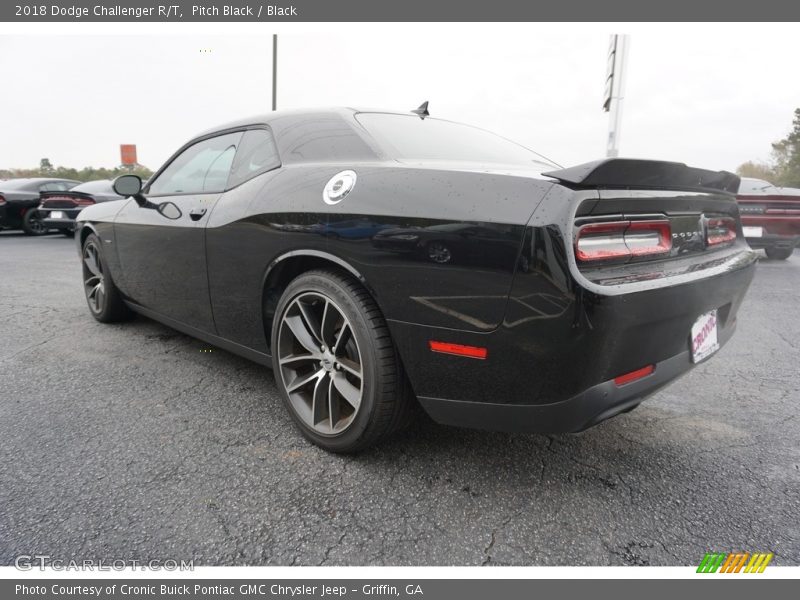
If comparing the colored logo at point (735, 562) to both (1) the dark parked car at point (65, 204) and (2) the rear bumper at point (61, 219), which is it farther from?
(2) the rear bumper at point (61, 219)

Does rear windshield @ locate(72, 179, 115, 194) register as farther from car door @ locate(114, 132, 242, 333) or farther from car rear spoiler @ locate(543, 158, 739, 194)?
car rear spoiler @ locate(543, 158, 739, 194)

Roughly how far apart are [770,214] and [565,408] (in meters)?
8.01

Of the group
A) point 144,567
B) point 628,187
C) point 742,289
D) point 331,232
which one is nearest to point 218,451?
point 144,567

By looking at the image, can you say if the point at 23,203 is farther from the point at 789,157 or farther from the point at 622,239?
the point at 789,157

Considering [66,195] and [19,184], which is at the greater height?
[19,184]

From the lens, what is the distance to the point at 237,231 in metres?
2.32

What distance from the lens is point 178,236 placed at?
2.74 metres

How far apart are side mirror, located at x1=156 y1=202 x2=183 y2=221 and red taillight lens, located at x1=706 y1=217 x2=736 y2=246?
2.60 meters

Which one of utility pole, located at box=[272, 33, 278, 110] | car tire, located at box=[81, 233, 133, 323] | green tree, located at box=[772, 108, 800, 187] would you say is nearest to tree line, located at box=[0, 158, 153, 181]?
utility pole, located at box=[272, 33, 278, 110]

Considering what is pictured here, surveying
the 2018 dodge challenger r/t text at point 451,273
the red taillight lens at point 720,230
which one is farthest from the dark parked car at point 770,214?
the 2018 dodge challenger r/t text at point 451,273

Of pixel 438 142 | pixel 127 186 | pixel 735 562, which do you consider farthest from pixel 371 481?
pixel 127 186

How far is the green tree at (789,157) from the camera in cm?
2862

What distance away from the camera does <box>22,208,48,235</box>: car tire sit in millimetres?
11328

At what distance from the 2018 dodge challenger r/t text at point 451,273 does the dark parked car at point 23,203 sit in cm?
1130
